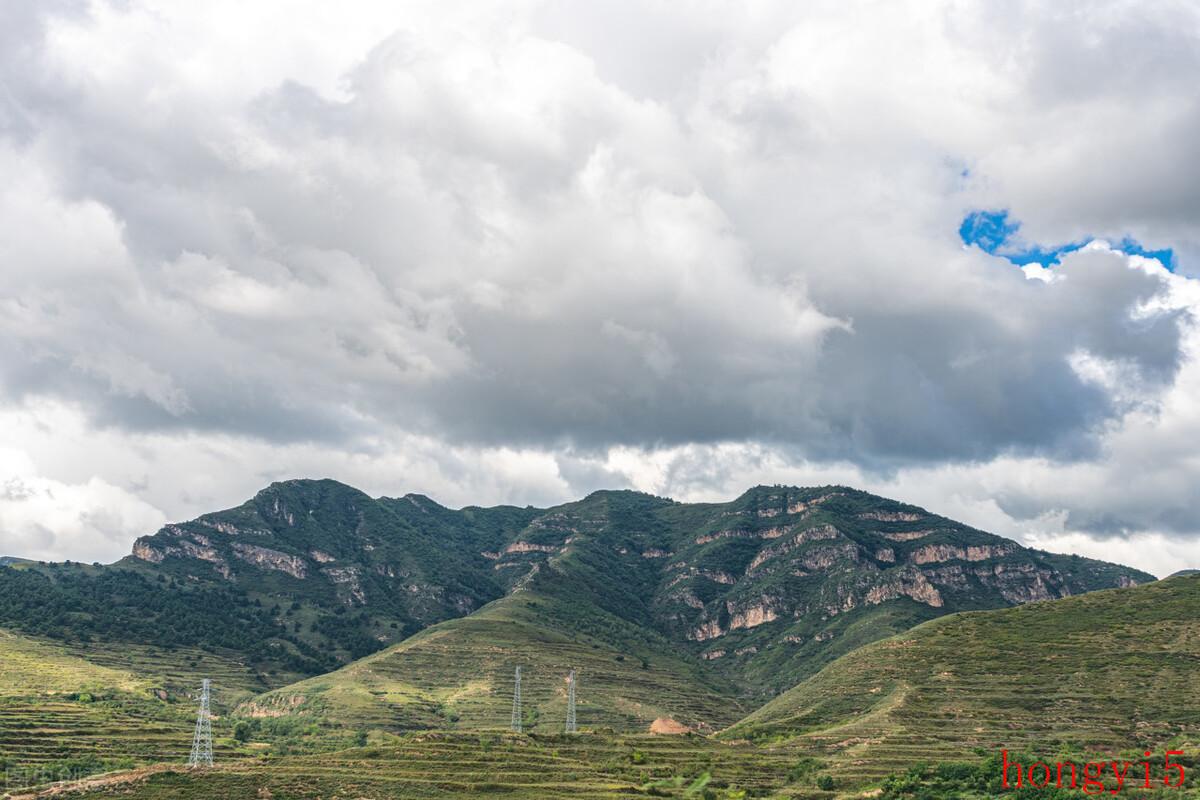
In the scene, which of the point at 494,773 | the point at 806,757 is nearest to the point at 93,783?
the point at 494,773

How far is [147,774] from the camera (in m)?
136

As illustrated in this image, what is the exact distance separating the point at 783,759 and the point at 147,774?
351ft

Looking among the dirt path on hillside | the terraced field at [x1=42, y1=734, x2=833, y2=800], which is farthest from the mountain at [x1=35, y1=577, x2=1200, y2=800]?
the dirt path on hillside

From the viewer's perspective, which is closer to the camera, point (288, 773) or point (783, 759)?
point (288, 773)

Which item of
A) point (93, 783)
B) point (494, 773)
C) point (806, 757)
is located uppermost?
point (93, 783)

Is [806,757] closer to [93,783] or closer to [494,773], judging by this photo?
[494,773]

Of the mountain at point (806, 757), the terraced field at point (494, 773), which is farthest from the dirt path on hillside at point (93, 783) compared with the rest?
the terraced field at point (494, 773)

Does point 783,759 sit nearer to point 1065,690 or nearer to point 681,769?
point 681,769

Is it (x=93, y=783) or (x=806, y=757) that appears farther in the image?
(x=806, y=757)

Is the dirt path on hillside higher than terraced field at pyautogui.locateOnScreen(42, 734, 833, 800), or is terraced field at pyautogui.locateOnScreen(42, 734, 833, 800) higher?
the dirt path on hillside

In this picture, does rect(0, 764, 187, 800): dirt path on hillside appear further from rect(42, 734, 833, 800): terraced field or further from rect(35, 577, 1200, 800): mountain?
rect(42, 734, 833, 800): terraced field

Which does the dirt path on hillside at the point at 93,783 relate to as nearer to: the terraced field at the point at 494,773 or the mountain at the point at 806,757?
the mountain at the point at 806,757

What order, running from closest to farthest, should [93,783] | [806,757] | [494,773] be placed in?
[93,783] < [494,773] < [806,757]

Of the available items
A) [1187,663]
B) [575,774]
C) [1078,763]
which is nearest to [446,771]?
[575,774]
